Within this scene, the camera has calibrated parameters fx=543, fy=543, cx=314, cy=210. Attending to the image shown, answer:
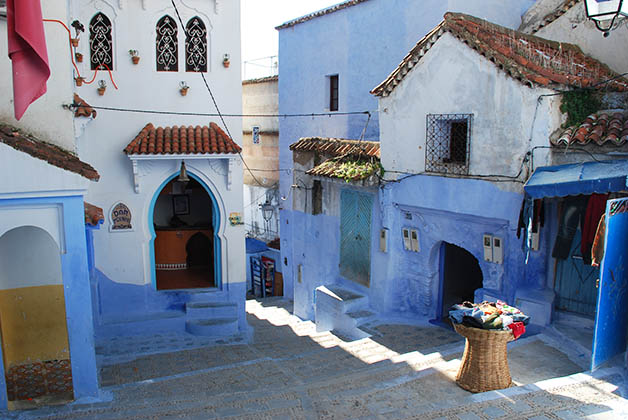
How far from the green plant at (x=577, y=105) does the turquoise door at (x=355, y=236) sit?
14.9 feet

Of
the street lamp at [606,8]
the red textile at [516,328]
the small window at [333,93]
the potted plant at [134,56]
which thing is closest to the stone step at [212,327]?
the potted plant at [134,56]

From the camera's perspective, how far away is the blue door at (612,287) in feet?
21.7

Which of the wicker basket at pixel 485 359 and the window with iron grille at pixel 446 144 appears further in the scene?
the window with iron grille at pixel 446 144

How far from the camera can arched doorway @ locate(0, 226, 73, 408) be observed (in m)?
7.43

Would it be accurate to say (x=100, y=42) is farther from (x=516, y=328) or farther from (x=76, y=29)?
(x=516, y=328)

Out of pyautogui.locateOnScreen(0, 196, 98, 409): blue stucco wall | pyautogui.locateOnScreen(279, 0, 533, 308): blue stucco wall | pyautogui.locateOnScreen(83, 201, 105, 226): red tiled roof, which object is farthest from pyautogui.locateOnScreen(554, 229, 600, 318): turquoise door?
pyautogui.locateOnScreen(83, 201, 105, 226): red tiled roof

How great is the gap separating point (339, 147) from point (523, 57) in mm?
5220

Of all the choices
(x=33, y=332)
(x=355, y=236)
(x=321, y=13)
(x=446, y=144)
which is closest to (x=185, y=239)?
(x=355, y=236)

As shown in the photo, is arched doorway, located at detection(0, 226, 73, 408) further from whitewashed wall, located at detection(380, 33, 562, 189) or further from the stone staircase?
whitewashed wall, located at detection(380, 33, 562, 189)

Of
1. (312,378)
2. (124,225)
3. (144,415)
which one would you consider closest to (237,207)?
(124,225)

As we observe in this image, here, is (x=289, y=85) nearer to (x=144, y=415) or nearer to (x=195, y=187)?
(x=195, y=187)

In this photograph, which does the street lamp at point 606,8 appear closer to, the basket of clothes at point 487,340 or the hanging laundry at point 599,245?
the hanging laundry at point 599,245

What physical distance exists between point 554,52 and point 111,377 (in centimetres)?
1039

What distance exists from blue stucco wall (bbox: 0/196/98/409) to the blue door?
653cm
